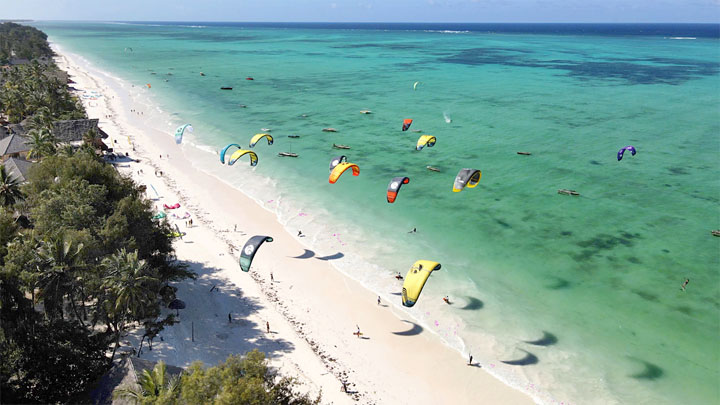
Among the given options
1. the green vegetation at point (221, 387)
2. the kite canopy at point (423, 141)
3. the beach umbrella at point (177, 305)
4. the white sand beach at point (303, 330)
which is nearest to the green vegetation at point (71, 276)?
the beach umbrella at point (177, 305)

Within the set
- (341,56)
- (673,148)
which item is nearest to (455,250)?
(673,148)

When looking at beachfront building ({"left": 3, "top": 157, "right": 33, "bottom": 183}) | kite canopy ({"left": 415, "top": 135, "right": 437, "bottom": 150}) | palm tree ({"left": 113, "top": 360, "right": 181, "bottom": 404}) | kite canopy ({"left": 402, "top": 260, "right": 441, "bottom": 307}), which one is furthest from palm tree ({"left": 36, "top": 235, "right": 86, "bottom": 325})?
kite canopy ({"left": 415, "top": 135, "right": 437, "bottom": 150})

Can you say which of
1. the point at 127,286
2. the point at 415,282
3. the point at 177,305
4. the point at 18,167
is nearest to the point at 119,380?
the point at 127,286

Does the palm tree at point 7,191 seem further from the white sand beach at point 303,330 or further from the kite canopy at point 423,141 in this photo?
the kite canopy at point 423,141

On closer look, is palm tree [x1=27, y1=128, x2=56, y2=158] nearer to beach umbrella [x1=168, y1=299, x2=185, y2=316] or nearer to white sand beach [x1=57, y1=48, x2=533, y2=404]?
white sand beach [x1=57, y1=48, x2=533, y2=404]

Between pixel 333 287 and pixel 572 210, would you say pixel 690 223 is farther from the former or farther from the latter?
pixel 333 287
